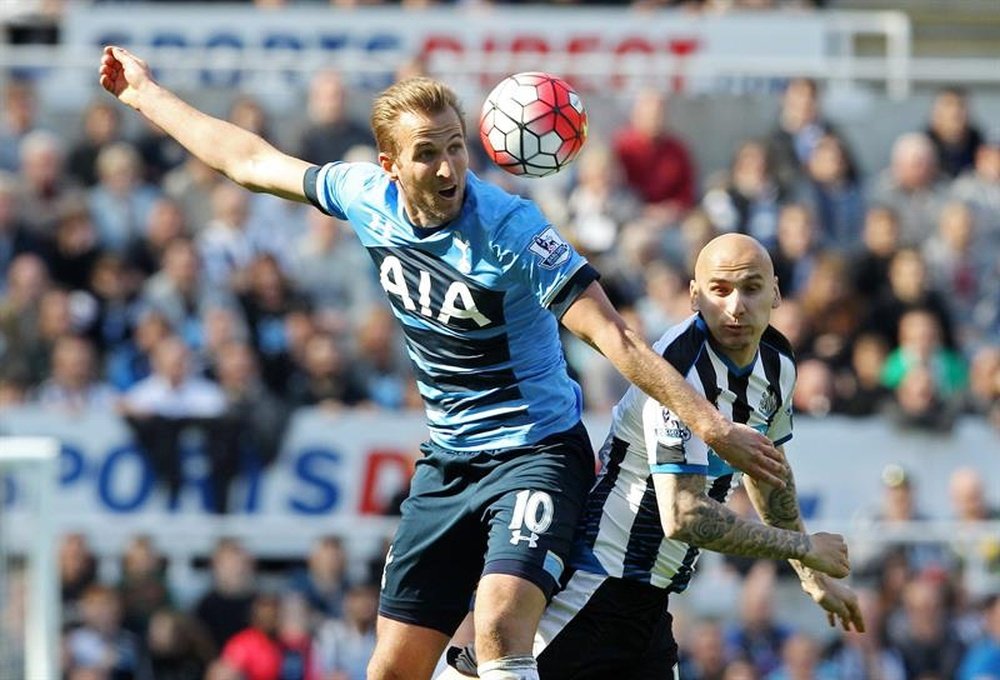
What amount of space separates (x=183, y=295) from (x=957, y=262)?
621cm

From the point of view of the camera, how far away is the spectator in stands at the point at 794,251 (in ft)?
49.9

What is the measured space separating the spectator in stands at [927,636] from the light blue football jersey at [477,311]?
6.13 meters

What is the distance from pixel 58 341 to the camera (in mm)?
13820

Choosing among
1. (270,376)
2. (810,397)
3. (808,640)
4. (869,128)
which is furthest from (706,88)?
(808,640)

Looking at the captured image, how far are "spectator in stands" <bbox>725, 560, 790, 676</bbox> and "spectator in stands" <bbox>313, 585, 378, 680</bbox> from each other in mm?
2290

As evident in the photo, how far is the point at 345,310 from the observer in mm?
14930

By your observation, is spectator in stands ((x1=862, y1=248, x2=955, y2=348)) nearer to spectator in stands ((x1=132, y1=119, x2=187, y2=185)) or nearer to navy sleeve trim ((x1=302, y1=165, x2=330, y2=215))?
spectator in stands ((x1=132, y1=119, x2=187, y2=185))

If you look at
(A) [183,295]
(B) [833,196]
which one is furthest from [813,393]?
(A) [183,295]

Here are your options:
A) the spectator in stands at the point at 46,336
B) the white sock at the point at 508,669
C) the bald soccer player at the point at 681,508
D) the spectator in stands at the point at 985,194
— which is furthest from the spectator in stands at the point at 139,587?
the spectator in stands at the point at 985,194

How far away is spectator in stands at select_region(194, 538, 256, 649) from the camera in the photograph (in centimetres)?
1259

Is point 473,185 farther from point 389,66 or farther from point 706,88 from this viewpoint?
point 706,88

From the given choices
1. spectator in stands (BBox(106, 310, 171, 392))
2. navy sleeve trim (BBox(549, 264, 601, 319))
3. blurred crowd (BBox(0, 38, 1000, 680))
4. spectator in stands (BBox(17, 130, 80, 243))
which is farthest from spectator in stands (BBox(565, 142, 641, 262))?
navy sleeve trim (BBox(549, 264, 601, 319))

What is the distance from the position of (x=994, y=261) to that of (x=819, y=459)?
3.35 meters

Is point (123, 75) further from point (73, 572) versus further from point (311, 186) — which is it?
point (73, 572)
